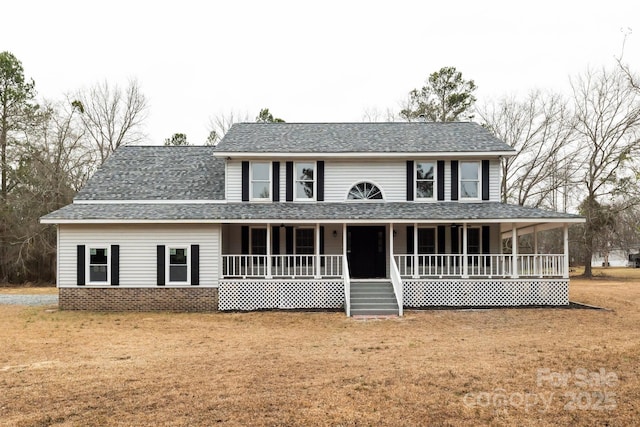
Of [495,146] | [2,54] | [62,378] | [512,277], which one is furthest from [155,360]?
[2,54]

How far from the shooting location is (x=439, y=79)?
40375 mm

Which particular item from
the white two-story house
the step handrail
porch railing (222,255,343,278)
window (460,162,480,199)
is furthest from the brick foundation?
window (460,162,480,199)

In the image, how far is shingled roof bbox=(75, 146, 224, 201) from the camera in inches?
802

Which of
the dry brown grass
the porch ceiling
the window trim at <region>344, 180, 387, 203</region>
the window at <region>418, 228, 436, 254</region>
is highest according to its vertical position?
the window trim at <region>344, 180, 387, 203</region>

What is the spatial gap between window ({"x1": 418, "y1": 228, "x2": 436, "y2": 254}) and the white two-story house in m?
0.04

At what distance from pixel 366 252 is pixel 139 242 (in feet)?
26.6

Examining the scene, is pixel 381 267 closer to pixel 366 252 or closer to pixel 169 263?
pixel 366 252

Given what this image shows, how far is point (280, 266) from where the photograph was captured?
66.5 ft

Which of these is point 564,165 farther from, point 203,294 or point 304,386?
point 304,386

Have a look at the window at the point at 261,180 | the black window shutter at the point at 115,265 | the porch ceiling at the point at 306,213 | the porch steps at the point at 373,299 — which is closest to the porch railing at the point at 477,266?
the porch steps at the point at 373,299

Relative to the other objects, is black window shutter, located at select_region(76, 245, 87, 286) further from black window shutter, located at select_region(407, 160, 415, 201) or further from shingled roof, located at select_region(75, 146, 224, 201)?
black window shutter, located at select_region(407, 160, 415, 201)

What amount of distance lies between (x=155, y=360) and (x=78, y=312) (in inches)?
357

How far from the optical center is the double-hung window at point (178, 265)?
1867cm

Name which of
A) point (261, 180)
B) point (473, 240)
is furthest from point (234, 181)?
point (473, 240)
